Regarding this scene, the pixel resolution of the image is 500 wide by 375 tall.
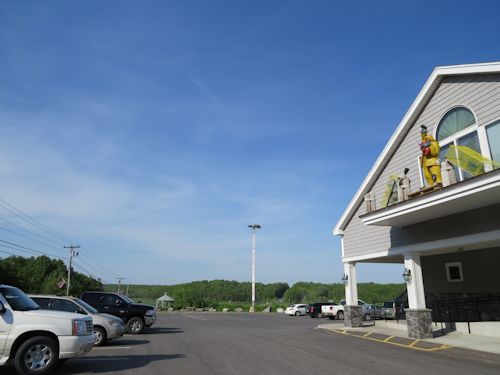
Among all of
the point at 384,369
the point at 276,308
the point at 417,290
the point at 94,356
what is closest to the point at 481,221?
the point at 417,290

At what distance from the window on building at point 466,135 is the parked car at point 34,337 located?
41.2ft

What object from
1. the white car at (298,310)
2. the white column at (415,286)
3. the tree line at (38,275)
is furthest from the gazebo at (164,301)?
the white column at (415,286)

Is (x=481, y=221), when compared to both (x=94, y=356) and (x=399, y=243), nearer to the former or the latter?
(x=399, y=243)

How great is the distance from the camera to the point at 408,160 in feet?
56.2

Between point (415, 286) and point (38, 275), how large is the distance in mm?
75628

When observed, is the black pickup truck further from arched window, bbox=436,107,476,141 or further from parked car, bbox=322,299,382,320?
parked car, bbox=322,299,382,320

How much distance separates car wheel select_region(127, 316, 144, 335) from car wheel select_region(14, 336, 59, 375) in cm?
965

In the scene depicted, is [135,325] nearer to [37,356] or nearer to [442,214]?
[37,356]

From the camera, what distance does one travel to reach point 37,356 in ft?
26.7

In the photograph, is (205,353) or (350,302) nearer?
(205,353)

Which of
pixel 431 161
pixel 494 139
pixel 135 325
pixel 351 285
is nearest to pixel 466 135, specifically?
pixel 494 139

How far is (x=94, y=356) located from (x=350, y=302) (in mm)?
12892

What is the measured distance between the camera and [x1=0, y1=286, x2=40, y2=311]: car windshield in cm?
849

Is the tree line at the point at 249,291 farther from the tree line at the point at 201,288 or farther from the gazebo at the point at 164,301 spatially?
the gazebo at the point at 164,301
